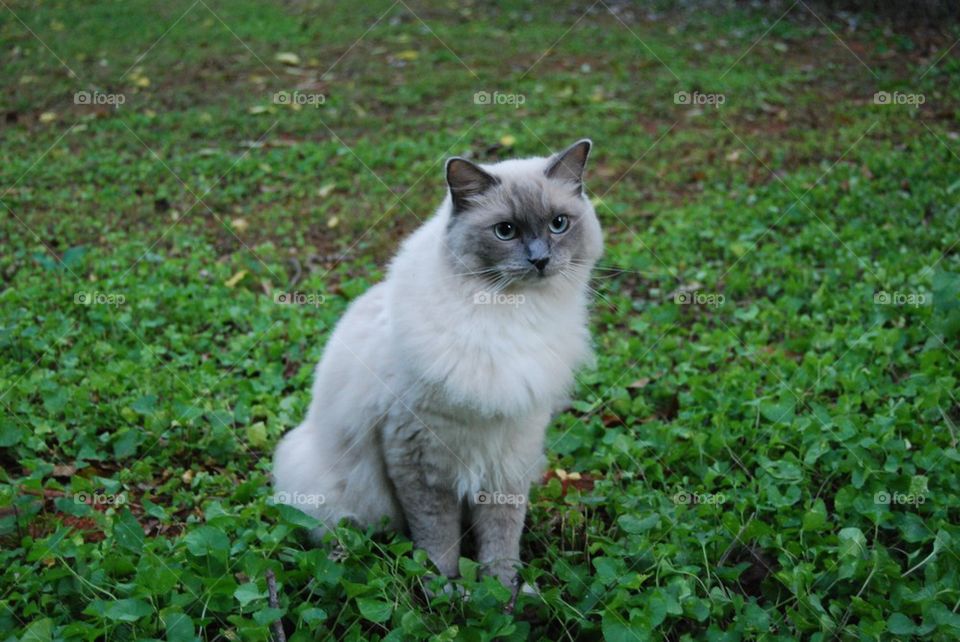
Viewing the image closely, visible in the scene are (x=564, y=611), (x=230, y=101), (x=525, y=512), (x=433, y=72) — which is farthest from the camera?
(x=433, y=72)

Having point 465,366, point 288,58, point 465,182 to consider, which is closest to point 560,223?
point 465,182

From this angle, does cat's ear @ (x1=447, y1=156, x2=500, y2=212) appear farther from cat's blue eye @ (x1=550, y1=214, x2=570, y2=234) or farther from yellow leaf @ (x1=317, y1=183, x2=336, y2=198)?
yellow leaf @ (x1=317, y1=183, x2=336, y2=198)

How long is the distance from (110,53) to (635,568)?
356 inches

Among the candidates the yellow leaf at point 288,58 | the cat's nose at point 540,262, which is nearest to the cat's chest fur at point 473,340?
the cat's nose at point 540,262

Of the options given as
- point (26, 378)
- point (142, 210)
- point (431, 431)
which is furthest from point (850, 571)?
point (142, 210)

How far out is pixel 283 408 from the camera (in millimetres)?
4746

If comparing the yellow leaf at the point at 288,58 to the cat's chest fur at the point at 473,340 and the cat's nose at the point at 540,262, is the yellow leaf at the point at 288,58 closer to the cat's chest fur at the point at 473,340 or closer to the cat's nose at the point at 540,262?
the cat's chest fur at the point at 473,340

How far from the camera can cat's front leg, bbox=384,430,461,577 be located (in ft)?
11.3

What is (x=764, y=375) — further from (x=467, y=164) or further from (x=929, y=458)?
(x=467, y=164)

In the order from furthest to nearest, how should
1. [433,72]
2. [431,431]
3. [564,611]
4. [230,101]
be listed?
[433,72], [230,101], [431,431], [564,611]

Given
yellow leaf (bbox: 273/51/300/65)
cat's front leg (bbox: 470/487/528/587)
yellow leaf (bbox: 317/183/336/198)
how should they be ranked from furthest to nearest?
yellow leaf (bbox: 273/51/300/65)
yellow leaf (bbox: 317/183/336/198)
cat's front leg (bbox: 470/487/528/587)

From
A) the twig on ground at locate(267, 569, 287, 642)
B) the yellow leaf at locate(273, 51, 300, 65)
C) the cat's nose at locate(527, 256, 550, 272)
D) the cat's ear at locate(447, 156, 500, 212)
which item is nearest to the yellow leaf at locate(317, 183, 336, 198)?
the yellow leaf at locate(273, 51, 300, 65)

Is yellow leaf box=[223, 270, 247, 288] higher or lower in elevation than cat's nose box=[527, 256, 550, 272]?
lower

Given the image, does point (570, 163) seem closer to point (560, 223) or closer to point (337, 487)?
point (560, 223)
